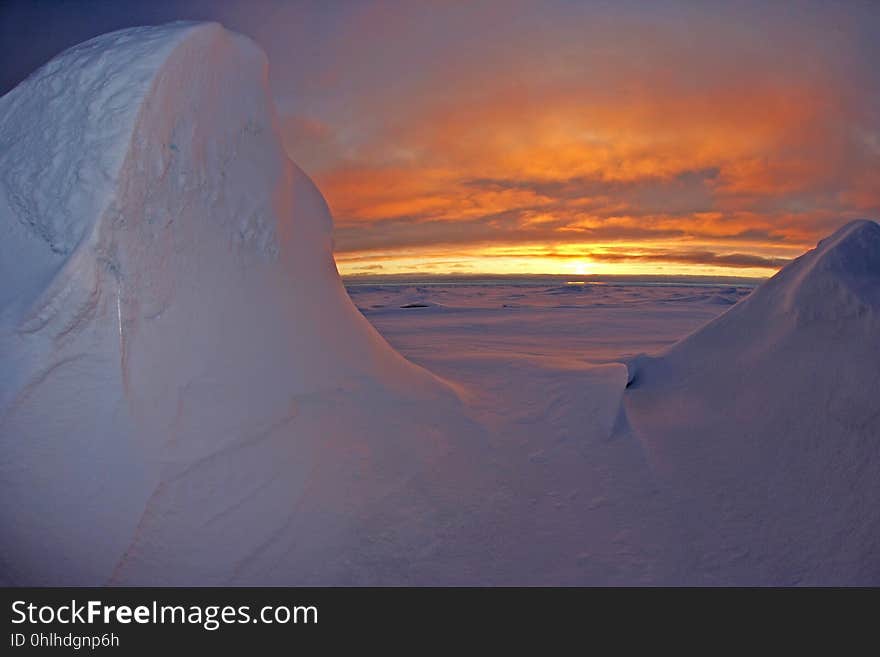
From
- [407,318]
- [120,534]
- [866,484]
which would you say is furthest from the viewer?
[407,318]

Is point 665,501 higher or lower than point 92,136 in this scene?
lower

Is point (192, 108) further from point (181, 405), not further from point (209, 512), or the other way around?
point (209, 512)

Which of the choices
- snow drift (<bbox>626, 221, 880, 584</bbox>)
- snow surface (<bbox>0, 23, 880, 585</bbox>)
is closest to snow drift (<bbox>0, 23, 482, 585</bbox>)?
snow surface (<bbox>0, 23, 880, 585</bbox>)

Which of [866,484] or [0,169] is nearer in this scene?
[0,169]

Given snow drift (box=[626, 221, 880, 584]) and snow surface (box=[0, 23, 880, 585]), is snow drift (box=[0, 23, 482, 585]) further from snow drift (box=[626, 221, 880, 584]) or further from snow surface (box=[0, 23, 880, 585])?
snow drift (box=[626, 221, 880, 584])

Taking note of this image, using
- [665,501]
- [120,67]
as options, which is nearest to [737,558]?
[665,501]

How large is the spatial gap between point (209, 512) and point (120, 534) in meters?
0.34

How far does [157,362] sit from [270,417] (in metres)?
0.63

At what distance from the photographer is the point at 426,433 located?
9.86ft

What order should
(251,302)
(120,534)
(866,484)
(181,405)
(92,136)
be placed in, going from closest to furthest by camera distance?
(120,534)
(92,136)
(181,405)
(866,484)
(251,302)

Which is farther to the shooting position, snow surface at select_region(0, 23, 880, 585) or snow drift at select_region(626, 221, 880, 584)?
snow drift at select_region(626, 221, 880, 584)

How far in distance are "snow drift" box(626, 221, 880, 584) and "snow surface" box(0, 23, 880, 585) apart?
16 millimetres

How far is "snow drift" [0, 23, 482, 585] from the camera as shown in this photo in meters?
1.97

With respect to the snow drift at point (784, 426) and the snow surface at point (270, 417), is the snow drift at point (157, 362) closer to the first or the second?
the snow surface at point (270, 417)
